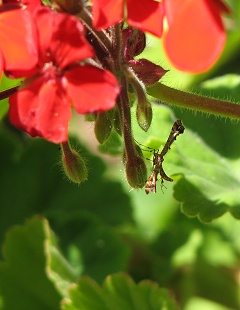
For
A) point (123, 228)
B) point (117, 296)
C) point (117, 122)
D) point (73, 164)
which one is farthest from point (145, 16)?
point (123, 228)

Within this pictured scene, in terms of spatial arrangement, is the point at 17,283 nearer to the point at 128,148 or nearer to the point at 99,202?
the point at 99,202

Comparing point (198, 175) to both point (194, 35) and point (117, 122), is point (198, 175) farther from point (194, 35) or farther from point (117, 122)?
point (194, 35)

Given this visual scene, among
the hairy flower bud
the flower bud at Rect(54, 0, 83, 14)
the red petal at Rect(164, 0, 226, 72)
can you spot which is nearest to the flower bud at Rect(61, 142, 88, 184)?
the hairy flower bud

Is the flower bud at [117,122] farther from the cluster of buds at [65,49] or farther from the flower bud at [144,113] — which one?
the cluster of buds at [65,49]

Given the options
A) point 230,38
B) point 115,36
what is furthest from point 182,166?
point 230,38

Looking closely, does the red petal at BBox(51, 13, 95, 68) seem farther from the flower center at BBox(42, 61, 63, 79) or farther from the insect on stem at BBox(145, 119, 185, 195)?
the insect on stem at BBox(145, 119, 185, 195)

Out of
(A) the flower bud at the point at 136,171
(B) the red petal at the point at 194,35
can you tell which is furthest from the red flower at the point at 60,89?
(A) the flower bud at the point at 136,171
